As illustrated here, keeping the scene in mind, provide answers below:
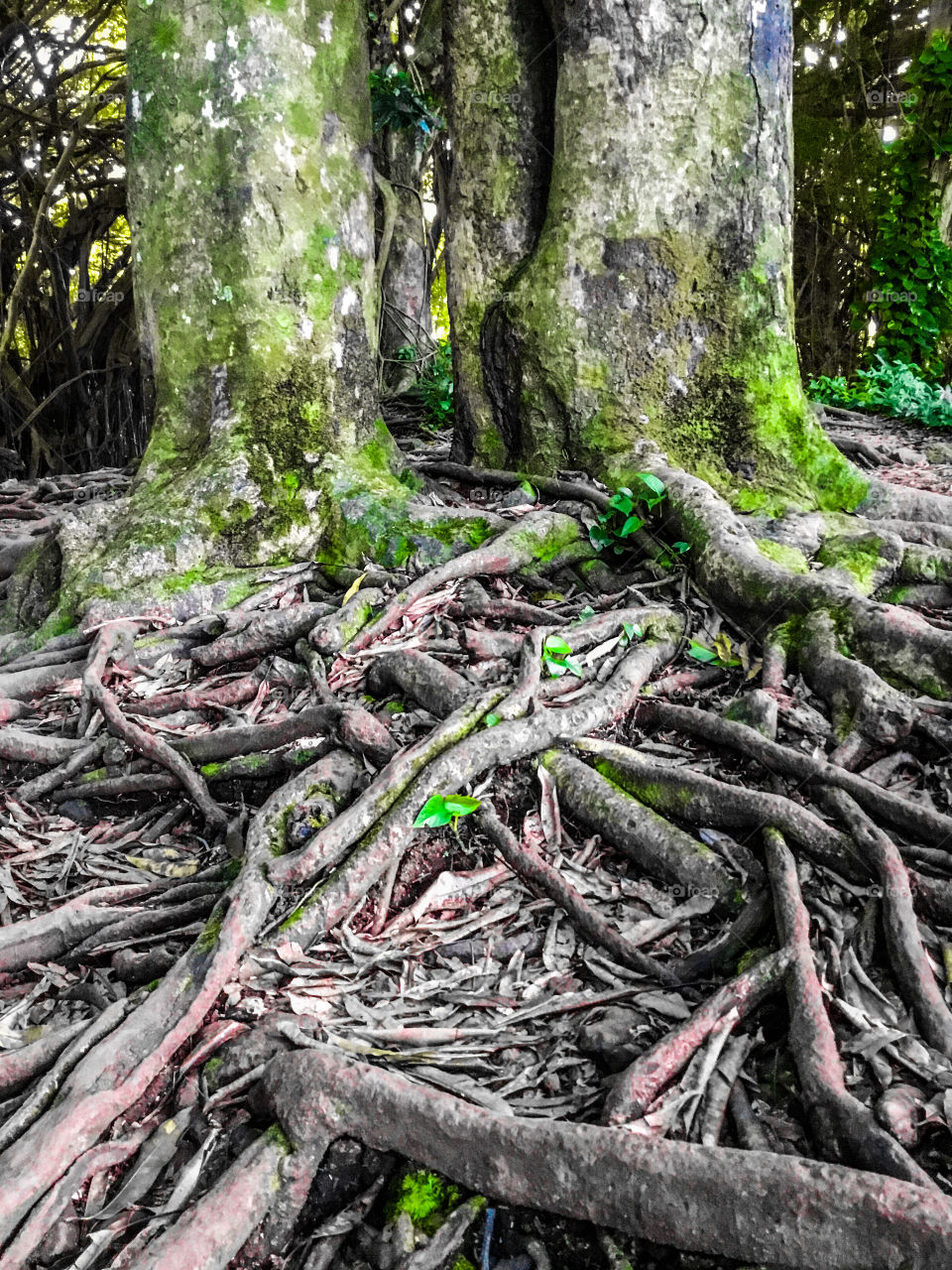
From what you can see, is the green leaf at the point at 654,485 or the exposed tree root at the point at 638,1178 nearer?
the exposed tree root at the point at 638,1178

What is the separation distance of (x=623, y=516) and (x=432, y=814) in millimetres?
1866

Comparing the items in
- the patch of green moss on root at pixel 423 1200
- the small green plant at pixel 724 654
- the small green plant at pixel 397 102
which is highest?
the small green plant at pixel 397 102

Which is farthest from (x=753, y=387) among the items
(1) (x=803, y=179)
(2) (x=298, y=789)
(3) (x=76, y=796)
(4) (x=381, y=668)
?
(1) (x=803, y=179)

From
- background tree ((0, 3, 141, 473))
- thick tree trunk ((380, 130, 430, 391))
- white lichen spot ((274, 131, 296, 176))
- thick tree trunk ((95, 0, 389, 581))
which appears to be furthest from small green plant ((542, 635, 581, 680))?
background tree ((0, 3, 141, 473))

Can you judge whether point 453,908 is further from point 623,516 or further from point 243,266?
point 243,266

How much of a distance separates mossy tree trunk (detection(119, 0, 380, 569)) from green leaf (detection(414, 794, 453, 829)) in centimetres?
191

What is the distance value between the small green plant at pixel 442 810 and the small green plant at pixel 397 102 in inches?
230

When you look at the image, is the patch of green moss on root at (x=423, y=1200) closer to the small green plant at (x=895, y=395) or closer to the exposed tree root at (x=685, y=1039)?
the exposed tree root at (x=685, y=1039)

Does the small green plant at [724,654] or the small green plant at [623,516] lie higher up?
the small green plant at [623,516]

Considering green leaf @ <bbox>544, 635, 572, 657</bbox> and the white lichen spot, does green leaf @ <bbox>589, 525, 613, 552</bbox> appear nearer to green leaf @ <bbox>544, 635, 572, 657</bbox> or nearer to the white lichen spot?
green leaf @ <bbox>544, 635, 572, 657</bbox>

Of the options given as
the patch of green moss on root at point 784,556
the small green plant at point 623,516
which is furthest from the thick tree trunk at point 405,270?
the patch of green moss on root at point 784,556

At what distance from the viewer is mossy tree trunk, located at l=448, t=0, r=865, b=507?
13.2 feet

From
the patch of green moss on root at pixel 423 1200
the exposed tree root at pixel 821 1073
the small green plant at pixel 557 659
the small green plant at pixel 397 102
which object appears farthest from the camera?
the small green plant at pixel 397 102

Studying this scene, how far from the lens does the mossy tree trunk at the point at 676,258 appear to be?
4020 mm
